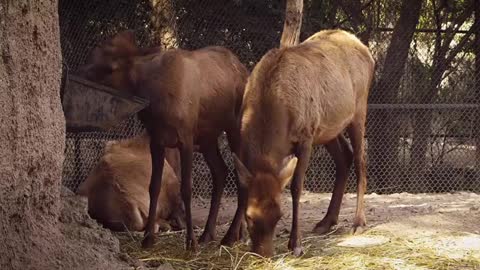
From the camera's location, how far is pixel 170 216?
7871 millimetres

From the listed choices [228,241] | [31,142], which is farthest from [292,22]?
[31,142]

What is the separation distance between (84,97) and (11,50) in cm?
160

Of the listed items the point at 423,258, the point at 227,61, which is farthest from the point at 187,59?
the point at 423,258

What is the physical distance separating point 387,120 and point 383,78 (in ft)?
1.87

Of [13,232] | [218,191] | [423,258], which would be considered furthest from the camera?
[218,191]

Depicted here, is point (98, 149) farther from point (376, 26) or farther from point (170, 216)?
point (376, 26)

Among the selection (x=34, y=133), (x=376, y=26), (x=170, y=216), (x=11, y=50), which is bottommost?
(x=170, y=216)

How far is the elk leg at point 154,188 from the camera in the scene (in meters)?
6.62

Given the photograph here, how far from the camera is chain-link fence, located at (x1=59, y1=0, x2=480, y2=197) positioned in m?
10.3

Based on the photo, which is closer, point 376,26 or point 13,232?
point 13,232

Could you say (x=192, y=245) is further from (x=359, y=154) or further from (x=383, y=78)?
(x=383, y=78)

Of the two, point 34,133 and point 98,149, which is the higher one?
point 34,133

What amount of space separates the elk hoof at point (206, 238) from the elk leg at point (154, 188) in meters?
0.51

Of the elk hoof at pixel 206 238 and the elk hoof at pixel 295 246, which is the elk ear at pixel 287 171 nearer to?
the elk hoof at pixel 295 246
